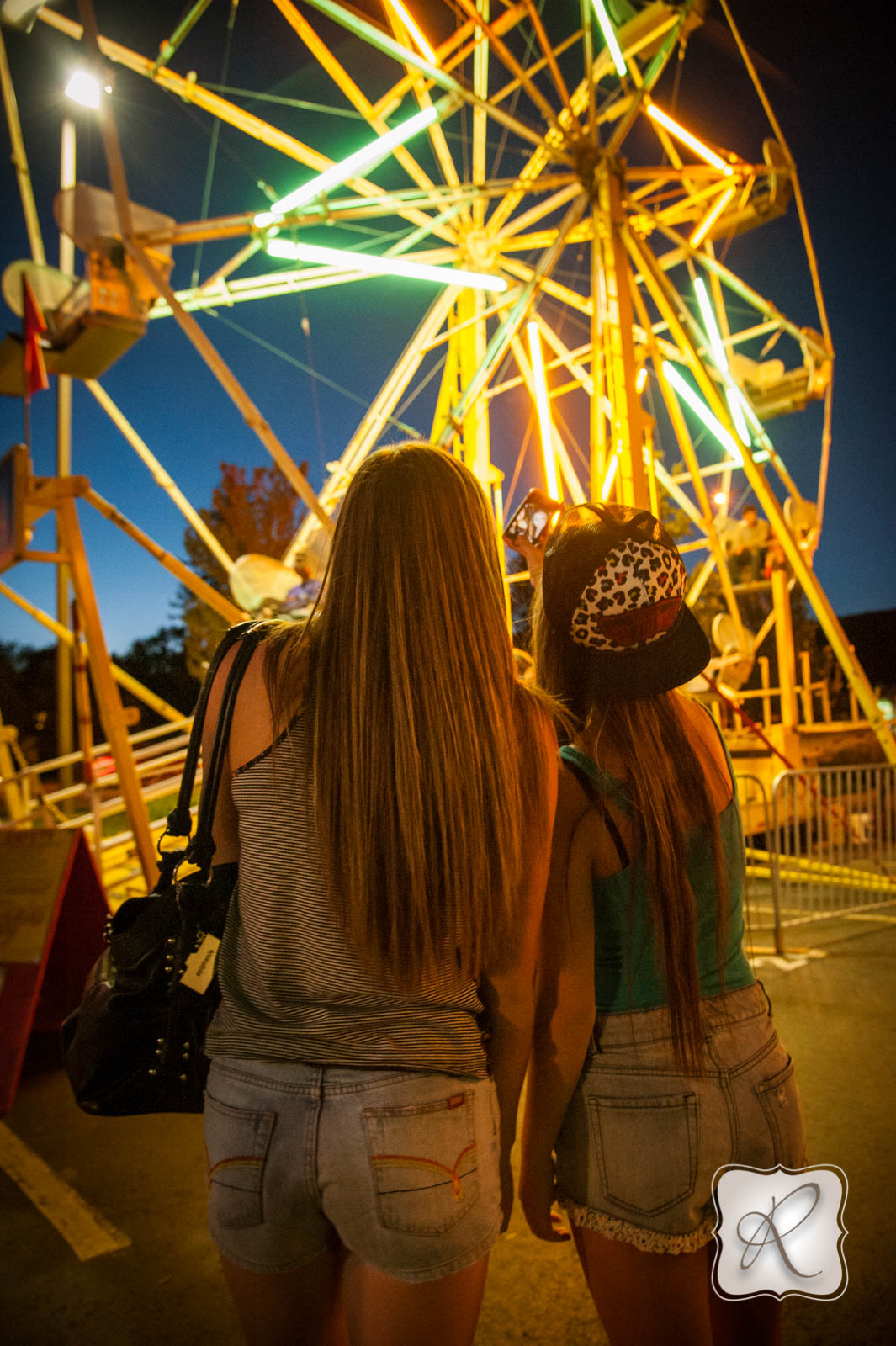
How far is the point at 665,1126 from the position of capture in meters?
1.41

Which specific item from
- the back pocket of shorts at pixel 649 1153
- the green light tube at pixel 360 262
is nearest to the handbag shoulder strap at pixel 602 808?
the back pocket of shorts at pixel 649 1153

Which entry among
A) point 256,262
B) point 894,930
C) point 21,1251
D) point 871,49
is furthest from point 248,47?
point 871,49

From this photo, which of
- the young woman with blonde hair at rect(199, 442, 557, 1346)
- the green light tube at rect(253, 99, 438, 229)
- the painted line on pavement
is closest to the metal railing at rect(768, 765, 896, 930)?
the painted line on pavement

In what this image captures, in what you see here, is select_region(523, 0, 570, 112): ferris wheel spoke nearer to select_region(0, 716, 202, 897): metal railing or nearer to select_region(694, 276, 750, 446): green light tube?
select_region(694, 276, 750, 446): green light tube

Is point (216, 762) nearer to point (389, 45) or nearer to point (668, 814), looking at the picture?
point (668, 814)

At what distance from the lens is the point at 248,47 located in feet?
22.6

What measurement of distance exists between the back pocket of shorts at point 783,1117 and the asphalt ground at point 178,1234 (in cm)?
148

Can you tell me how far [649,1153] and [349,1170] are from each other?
1.89 ft

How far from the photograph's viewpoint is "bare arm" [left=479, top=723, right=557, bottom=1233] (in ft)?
4.59

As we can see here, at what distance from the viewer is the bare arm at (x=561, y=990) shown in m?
1.48

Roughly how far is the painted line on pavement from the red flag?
486 centimetres

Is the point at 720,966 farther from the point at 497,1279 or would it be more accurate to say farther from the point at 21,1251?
the point at 21,1251

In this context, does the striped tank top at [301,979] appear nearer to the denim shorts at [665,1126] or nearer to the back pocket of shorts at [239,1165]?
the back pocket of shorts at [239,1165]

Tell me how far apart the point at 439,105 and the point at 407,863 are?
751 cm
